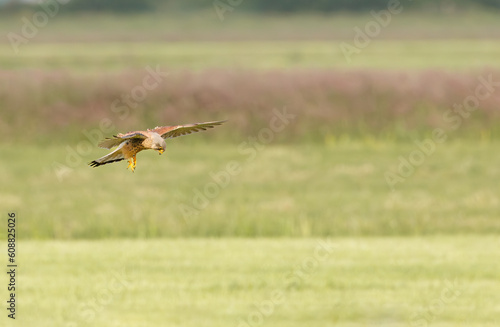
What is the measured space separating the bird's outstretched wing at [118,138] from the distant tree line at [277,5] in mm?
91921

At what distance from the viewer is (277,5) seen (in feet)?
329

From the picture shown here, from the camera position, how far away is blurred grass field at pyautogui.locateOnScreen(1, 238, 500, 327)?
360 inches

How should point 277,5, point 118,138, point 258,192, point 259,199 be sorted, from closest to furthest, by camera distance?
point 118,138
point 259,199
point 258,192
point 277,5

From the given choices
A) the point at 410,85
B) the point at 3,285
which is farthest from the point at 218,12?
the point at 3,285

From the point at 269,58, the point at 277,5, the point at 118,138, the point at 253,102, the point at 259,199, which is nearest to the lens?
the point at 118,138

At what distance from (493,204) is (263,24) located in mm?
77784

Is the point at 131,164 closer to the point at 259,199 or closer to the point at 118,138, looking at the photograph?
the point at 118,138

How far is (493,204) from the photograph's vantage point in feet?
55.5

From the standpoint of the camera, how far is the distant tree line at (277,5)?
3804 inches

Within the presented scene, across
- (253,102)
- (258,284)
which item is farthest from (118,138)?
(253,102)

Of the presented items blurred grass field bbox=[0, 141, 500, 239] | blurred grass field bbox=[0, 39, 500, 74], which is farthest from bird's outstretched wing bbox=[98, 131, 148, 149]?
blurred grass field bbox=[0, 39, 500, 74]

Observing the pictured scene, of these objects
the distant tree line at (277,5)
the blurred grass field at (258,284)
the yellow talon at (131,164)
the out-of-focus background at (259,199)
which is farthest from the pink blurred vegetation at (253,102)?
the distant tree line at (277,5)

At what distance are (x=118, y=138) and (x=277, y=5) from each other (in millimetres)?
97123

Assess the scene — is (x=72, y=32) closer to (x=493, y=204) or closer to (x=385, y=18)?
(x=385, y=18)
